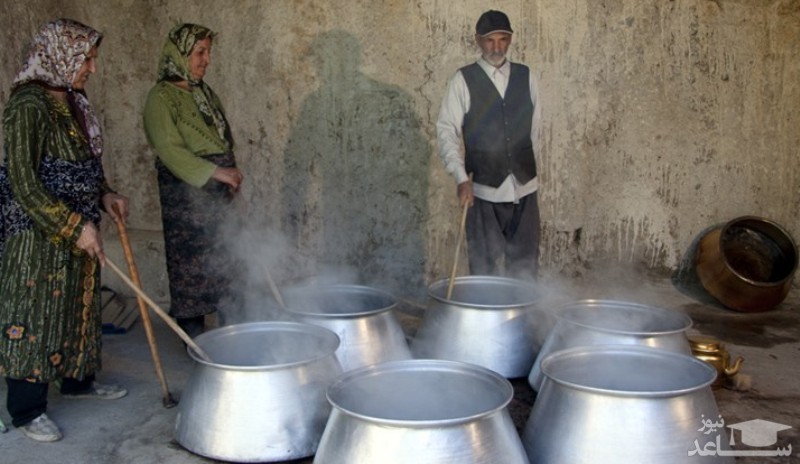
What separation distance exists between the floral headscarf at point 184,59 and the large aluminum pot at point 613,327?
2089 mm

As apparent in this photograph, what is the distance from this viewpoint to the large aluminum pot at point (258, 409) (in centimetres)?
275

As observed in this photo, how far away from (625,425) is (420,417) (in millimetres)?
689

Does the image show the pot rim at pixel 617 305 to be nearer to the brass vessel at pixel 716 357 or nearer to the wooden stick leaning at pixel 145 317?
the brass vessel at pixel 716 357

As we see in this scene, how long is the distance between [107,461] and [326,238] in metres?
3.07

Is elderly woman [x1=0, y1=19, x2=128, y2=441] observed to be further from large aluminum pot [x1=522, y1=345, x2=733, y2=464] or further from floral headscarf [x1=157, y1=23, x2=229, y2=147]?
large aluminum pot [x1=522, y1=345, x2=733, y2=464]

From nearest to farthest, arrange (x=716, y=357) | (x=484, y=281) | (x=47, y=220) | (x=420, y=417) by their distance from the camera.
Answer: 1. (x=420, y=417)
2. (x=47, y=220)
3. (x=716, y=357)
4. (x=484, y=281)

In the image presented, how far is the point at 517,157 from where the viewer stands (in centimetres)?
441

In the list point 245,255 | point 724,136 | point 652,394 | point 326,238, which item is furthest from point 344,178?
point 652,394

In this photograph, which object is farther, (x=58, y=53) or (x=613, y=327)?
(x=613, y=327)

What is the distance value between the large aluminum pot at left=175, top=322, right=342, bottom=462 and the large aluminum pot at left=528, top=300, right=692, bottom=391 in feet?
2.89

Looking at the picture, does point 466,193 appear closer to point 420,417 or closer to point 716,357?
point 716,357

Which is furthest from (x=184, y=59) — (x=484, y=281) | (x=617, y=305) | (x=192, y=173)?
(x=617, y=305)

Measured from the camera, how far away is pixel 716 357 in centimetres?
372

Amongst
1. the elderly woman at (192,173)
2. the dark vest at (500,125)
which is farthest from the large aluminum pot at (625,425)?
the elderly woman at (192,173)
